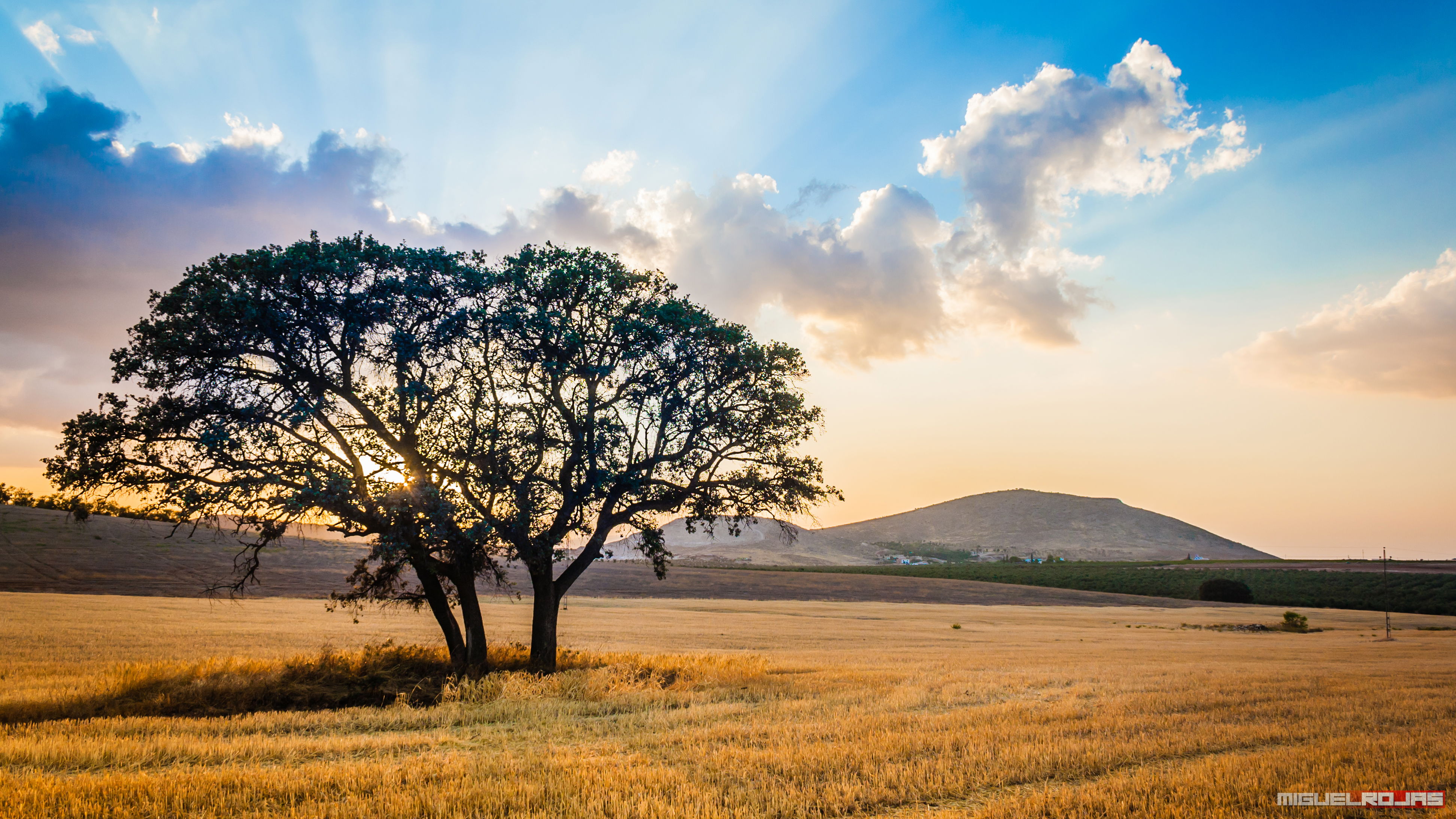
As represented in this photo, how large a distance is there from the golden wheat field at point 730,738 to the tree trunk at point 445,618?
1837 millimetres

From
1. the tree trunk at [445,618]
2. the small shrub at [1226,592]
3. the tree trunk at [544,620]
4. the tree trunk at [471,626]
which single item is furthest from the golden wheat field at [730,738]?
the small shrub at [1226,592]

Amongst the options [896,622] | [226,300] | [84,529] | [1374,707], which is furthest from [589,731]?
[84,529]

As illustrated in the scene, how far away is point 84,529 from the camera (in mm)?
80500

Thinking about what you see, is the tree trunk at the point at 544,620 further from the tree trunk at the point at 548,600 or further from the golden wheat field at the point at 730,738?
the golden wheat field at the point at 730,738

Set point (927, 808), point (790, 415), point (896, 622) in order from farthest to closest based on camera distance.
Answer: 1. point (896, 622)
2. point (790, 415)
3. point (927, 808)

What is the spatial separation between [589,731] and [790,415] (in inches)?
Answer: 432

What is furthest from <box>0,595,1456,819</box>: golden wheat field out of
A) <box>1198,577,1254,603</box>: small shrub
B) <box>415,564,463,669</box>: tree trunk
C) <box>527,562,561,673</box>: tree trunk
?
<box>1198,577,1254,603</box>: small shrub

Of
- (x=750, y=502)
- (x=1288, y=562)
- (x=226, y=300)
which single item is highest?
(x=226, y=300)

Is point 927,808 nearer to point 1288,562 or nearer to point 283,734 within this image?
point 283,734

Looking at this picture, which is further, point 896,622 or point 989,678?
point 896,622

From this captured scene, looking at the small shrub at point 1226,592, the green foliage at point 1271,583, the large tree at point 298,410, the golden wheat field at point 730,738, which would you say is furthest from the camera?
the small shrub at point 1226,592

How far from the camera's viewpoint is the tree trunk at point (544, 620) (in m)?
19.5

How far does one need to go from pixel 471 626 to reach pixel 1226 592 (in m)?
100

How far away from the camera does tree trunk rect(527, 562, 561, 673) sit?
767 inches
